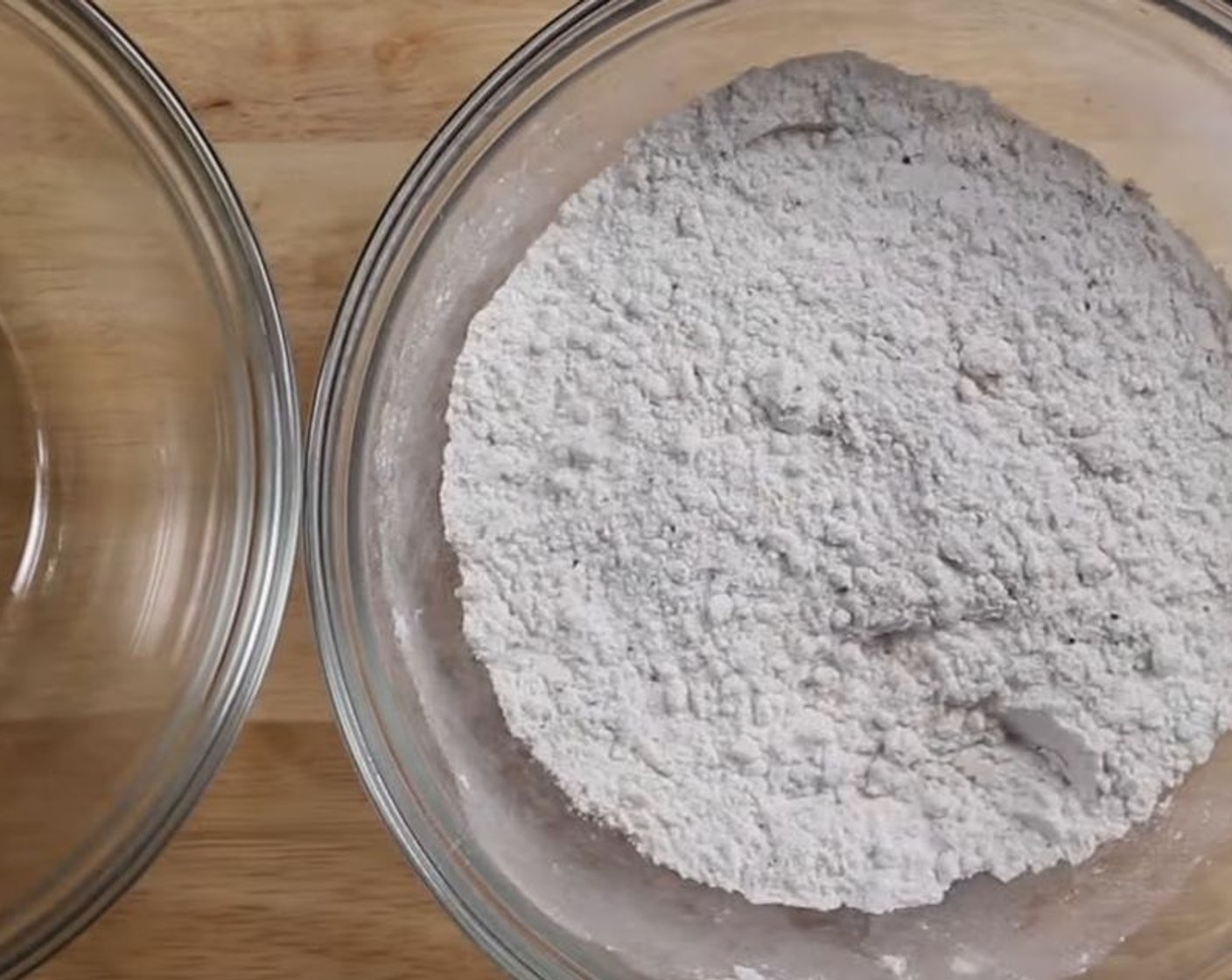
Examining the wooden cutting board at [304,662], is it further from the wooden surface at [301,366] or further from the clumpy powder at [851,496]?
the clumpy powder at [851,496]

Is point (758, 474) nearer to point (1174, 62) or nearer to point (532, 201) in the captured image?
point (532, 201)

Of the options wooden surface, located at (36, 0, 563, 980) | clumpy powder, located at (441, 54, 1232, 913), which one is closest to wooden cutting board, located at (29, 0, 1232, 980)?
wooden surface, located at (36, 0, 563, 980)

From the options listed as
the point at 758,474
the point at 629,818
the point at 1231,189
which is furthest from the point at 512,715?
the point at 1231,189

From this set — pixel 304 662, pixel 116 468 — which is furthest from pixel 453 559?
pixel 116 468

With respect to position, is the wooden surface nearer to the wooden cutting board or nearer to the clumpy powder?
the wooden cutting board

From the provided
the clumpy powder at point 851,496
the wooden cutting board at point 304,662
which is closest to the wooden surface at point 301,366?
the wooden cutting board at point 304,662
